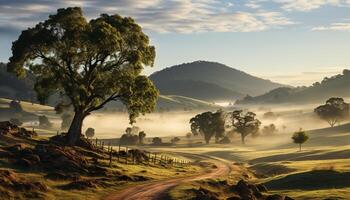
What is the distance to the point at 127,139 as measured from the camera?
198 metres

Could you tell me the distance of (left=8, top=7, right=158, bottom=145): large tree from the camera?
7644 centimetres

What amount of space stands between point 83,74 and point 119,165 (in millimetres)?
18592

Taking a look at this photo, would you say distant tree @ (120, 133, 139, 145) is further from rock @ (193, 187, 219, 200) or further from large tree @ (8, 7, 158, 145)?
rock @ (193, 187, 219, 200)

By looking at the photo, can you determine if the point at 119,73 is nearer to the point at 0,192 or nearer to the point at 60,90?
the point at 60,90

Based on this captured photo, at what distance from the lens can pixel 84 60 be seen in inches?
3088

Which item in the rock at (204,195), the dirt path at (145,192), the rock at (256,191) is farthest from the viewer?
the rock at (256,191)

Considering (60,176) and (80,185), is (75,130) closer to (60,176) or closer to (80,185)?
(60,176)

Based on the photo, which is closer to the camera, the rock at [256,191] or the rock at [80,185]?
the rock at [80,185]

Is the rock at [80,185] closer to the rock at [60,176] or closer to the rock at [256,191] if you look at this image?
the rock at [60,176]

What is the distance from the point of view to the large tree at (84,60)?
3009 inches

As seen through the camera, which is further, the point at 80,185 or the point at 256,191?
the point at 256,191

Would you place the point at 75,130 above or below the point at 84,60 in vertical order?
below

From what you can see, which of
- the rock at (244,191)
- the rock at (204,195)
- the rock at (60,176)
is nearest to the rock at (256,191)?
the rock at (244,191)

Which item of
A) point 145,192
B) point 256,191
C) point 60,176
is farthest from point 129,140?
point 256,191
